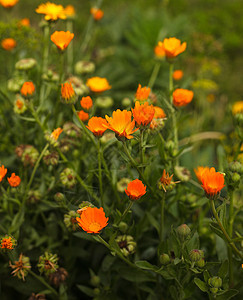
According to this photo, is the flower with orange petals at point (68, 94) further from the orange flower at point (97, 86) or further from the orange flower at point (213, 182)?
the orange flower at point (213, 182)

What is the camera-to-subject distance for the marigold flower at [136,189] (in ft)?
2.57

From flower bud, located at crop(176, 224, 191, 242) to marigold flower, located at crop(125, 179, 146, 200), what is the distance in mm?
134

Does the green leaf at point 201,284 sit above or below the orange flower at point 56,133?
below

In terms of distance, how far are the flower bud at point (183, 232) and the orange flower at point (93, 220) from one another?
185mm

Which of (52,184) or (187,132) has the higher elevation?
(52,184)

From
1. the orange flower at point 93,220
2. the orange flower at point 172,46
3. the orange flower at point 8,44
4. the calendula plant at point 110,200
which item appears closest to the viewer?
the orange flower at point 93,220

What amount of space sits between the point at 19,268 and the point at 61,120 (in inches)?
21.4

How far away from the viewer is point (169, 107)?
108 centimetres

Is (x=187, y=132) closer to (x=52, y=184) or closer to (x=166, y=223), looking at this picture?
(x=166, y=223)

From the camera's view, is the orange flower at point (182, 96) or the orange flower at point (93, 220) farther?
the orange flower at point (182, 96)

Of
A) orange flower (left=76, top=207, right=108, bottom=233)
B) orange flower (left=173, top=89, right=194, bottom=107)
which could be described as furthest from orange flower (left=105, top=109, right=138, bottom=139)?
orange flower (left=173, top=89, right=194, bottom=107)

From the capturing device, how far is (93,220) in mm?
773

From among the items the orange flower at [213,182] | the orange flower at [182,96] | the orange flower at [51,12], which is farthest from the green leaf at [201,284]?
the orange flower at [51,12]

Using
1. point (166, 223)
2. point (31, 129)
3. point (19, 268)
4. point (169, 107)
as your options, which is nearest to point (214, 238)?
point (166, 223)
